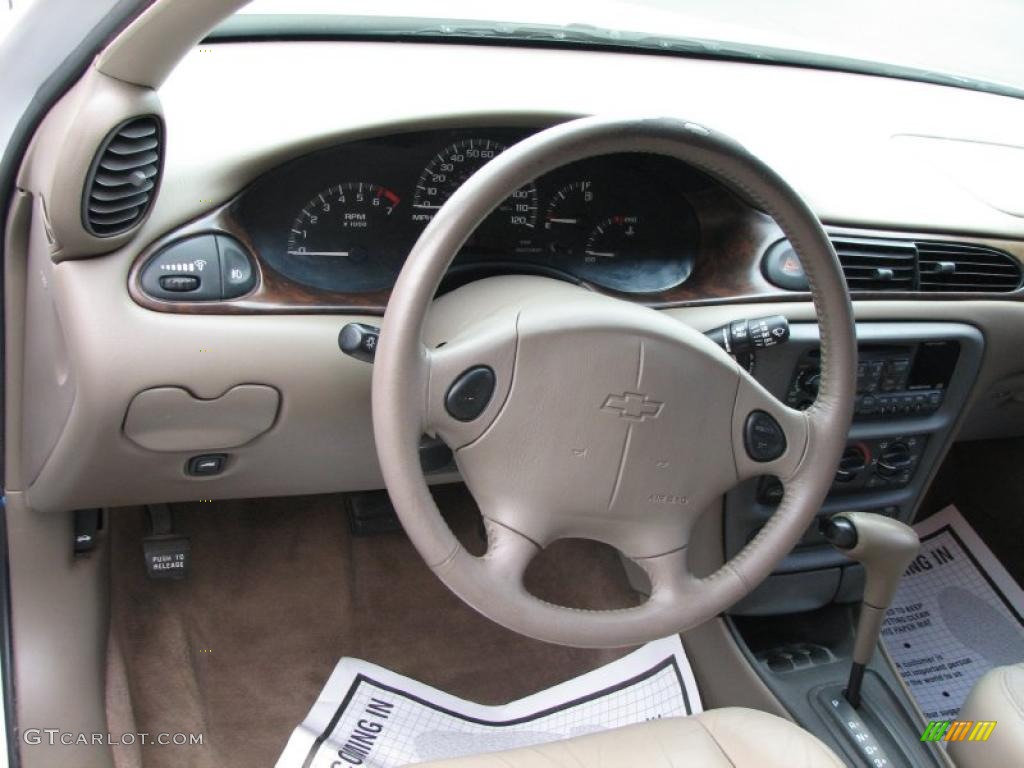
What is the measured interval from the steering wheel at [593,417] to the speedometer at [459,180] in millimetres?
208

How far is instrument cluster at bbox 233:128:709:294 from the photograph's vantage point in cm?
135

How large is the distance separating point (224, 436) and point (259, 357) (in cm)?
13

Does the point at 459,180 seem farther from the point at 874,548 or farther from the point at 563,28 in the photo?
the point at 874,548

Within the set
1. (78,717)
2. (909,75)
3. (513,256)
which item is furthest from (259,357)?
(909,75)

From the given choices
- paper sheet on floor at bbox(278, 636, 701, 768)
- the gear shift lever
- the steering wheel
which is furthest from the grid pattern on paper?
the steering wheel

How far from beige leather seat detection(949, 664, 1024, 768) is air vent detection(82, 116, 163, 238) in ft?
3.90

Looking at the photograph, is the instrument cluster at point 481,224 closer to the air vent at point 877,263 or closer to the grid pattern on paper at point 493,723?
the air vent at point 877,263

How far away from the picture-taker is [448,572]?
1.10m

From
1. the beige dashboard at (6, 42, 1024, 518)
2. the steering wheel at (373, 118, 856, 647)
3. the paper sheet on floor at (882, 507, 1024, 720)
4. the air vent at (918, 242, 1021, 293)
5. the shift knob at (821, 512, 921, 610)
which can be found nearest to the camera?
the steering wheel at (373, 118, 856, 647)

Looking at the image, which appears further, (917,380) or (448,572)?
(917,380)

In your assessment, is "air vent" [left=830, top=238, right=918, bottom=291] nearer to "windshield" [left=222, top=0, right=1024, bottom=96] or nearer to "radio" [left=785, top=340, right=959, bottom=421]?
"radio" [left=785, top=340, right=959, bottom=421]

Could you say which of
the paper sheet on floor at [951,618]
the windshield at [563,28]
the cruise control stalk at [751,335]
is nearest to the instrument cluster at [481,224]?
the cruise control stalk at [751,335]

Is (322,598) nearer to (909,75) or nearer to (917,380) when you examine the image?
(917,380)

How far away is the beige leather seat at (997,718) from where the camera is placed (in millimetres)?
1344
